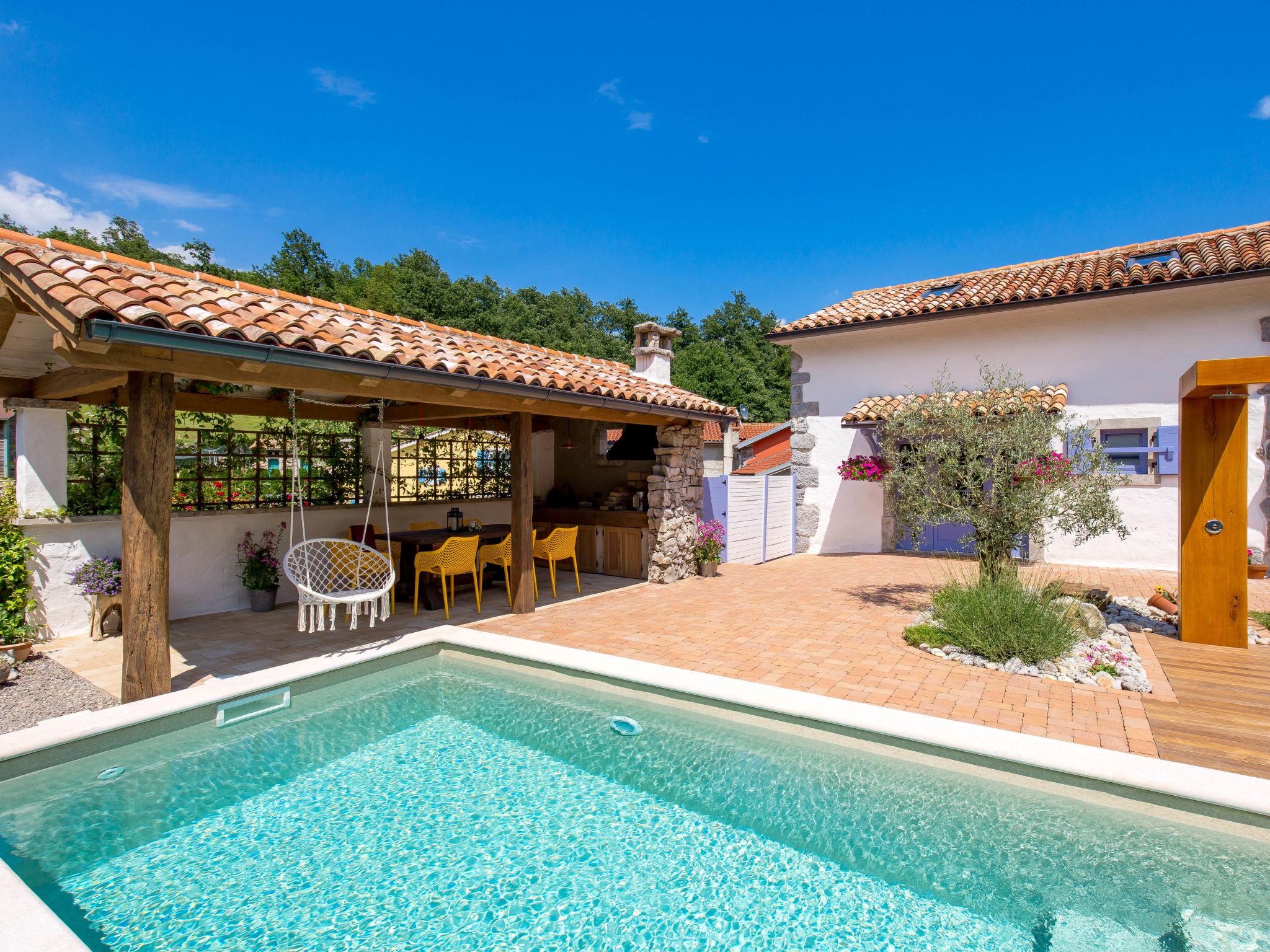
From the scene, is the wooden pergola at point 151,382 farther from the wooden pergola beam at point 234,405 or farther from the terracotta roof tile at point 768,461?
the terracotta roof tile at point 768,461

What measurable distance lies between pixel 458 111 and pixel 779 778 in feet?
80.5

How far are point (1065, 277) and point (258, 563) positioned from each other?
624 inches

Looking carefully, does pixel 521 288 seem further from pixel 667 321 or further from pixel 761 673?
pixel 761 673

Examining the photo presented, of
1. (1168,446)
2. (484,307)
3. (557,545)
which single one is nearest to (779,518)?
(557,545)

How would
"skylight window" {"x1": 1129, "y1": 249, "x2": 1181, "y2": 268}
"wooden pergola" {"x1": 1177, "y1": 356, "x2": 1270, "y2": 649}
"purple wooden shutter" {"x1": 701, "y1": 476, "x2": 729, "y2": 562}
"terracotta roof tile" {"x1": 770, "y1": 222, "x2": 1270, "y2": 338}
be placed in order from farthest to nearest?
"purple wooden shutter" {"x1": 701, "y1": 476, "x2": 729, "y2": 562}
"skylight window" {"x1": 1129, "y1": 249, "x2": 1181, "y2": 268}
"terracotta roof tile" {"x1": 770, "y1": 222, "x2": 1270, "y2": 338}
"wooden pergola" {"x1": 1177, "y1": 356, "x2": 1270, "y2": 649}

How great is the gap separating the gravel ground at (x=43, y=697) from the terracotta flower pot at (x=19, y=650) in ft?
0.38

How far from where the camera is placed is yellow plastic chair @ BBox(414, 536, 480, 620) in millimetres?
8047

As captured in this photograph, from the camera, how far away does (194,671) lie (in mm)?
5676

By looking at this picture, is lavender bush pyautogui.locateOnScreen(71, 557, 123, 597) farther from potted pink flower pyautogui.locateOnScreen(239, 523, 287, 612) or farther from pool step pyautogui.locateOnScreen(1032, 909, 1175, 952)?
pool step pyautogui.locateOnScreen(1032, 909, 1175, 952)

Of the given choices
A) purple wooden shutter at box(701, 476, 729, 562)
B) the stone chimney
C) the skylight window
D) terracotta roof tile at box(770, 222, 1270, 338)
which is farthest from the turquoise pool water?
the skylight window

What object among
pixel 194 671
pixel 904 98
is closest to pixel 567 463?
pixel 194 671

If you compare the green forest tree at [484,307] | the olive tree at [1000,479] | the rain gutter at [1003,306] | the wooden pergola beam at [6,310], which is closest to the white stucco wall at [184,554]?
the wooden pergola beam at [6,310]

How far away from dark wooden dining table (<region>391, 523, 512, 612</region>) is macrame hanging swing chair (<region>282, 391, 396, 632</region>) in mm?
522

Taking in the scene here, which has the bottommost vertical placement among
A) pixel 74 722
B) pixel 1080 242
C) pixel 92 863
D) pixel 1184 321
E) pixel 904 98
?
pixel 92 863
